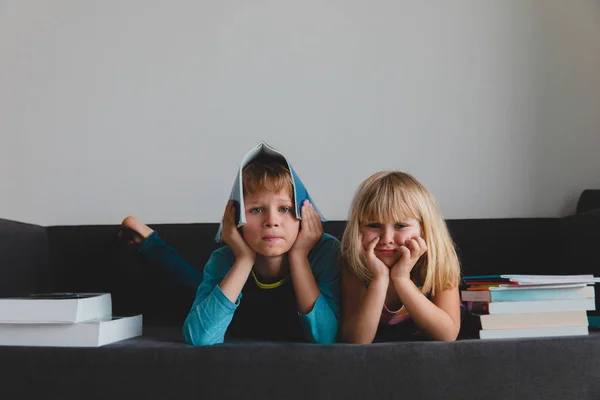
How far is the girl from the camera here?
1.21 m

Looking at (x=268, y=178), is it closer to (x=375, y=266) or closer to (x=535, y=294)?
(x=375, y=266)

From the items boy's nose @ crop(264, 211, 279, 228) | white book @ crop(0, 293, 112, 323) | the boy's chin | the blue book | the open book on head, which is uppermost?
the open book on head

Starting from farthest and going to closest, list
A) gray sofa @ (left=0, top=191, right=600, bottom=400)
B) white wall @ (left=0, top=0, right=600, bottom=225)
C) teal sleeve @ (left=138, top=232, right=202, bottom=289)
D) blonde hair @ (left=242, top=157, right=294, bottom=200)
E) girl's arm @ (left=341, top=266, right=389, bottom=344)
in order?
white wall @ (left=0, top=0, right=600, bottom=225) < teal sleeve @ (left=138, top=232, right=202, bottom=289) < blonde hair @ (left=242, top=157, right=294, bottom=200) < girl's arm @ (left=341, top=266, right=389, bottom=344) < gray sofa @ (left=0, top=191, right=600, bottom=400)

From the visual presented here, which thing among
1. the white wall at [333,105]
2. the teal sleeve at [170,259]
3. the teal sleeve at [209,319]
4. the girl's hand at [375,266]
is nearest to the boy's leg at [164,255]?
the teal sleeve at [170,259]

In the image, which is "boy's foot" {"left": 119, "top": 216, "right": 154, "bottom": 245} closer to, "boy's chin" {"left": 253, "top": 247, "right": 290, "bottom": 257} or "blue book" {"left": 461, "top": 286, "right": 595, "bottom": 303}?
"boy's chin" {"left": 253, "top": 247, "right": 290, "bottom": 257}

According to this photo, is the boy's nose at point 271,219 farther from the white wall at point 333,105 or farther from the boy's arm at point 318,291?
the white wall at point 333,105

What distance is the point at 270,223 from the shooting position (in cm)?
126

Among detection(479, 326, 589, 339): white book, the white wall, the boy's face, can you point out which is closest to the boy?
the boy's face

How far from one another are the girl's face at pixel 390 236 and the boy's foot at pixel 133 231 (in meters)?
0.69

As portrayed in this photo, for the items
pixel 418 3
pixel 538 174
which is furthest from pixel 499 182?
pixel 418 3

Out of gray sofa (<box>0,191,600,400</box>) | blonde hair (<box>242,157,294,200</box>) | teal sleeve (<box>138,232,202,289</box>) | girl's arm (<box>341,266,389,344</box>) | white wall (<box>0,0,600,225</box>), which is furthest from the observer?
white wall (<box>0,0,600,225</box>)

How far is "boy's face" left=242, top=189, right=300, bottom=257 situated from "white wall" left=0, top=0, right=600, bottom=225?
0.66 meters

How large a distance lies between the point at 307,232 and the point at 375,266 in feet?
0.54

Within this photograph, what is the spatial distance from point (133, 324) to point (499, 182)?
119 cm
